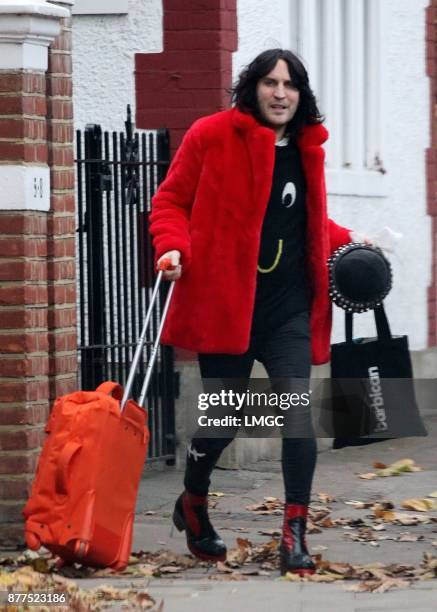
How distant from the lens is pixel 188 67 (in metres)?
10.2

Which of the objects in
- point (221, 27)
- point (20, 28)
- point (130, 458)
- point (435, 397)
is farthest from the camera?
point (435, 397)

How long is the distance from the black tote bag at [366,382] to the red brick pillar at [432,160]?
2.56 meters

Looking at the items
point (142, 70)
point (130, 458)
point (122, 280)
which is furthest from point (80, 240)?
point (130, 458)

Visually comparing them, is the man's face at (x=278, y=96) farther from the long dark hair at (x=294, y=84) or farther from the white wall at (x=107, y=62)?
the white wall at (x=107, y=62)

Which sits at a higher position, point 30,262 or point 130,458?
point 30,262

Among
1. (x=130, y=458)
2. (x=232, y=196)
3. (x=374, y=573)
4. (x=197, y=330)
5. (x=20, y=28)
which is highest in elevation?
(x=20, y=28)

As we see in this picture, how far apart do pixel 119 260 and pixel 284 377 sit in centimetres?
286

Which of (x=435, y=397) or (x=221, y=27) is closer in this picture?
(x=221, y=27)

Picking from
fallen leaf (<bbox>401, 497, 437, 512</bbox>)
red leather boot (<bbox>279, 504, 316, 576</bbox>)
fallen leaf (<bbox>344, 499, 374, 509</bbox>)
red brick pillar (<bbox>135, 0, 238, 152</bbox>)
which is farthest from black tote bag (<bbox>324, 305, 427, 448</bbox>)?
red leather boot (<bbox>279, 504, 316, 576</bbox>)

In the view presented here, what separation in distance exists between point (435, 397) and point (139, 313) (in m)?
3.42

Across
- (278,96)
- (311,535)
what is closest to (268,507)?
(311,535)

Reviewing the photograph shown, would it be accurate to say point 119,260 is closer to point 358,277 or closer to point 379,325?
point 379,325

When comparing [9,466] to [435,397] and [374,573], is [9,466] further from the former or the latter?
[435,397]

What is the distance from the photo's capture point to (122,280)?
32.1 feet
